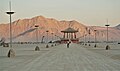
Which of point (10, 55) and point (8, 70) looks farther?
point (10, 55)

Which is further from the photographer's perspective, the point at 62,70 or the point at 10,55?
the point at 10,55

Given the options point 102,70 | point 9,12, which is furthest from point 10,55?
point 102,70

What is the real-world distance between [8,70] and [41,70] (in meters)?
1.79

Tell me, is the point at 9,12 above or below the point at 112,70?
above

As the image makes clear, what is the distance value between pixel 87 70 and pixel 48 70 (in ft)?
6.94

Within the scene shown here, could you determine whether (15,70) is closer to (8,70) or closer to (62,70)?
(8,70)

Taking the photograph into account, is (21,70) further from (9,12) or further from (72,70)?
(9,12)

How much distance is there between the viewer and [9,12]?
2900cm

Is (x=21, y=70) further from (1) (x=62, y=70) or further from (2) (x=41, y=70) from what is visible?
(1) (x=62, y=70)

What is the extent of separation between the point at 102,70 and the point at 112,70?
0.53 m

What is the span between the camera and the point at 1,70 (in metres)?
16.6

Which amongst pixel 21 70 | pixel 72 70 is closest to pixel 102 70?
pixel 72 70

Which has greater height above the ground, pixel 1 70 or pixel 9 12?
pixel 9 12

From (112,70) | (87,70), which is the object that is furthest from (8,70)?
(112,70)
